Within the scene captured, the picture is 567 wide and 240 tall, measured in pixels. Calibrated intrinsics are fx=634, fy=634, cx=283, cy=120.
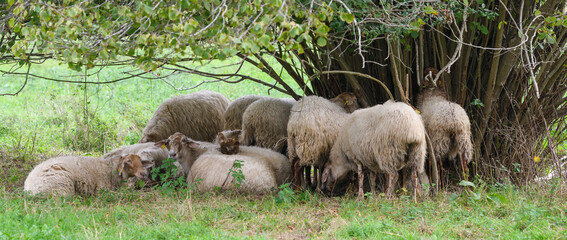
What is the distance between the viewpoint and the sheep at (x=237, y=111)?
879 centimetres

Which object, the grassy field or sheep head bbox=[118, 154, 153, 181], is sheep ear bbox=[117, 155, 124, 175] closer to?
sheep head bbox=[118, 154, 153, 181]

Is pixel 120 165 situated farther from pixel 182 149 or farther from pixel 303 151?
pixel 303 151

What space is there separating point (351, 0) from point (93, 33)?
229cm

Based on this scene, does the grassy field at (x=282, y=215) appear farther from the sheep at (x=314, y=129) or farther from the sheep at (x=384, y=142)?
the sheep at (x=314, y=129)

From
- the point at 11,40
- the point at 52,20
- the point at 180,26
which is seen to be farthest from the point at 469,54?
the point at 11,40

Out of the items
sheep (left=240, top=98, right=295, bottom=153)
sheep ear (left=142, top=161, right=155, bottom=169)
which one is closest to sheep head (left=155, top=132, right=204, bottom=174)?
sheep ear (left=142, top=161, right=155, bottom=169)

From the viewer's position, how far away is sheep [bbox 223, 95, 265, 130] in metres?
8.79

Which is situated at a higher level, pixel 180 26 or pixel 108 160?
pixel 180 26

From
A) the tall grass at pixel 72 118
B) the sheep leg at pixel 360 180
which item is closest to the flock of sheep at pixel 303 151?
the sheep leg at pixel 360 180

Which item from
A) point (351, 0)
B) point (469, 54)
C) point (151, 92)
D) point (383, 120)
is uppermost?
point (351, 0)

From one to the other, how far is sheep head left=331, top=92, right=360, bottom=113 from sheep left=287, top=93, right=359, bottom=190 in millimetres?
158

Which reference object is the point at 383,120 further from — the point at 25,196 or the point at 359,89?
the point at 25,196

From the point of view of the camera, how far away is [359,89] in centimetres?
743

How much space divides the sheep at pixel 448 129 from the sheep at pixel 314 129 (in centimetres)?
94
